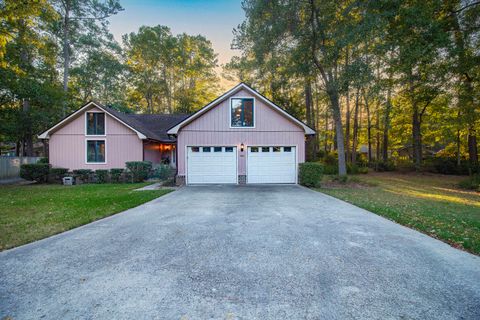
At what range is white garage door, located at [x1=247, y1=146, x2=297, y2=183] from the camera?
466 inches

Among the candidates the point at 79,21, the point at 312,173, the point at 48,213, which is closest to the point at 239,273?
the point at 48,213

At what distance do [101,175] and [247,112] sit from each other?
388 inches

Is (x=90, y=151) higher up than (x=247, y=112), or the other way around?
(x=247, y=112)

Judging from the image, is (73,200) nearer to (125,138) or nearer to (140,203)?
(140,203)

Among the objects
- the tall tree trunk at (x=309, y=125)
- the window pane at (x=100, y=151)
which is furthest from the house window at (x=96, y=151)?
the tall tree trunk at (x=309, y=125)

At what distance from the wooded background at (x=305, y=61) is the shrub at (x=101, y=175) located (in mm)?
6293

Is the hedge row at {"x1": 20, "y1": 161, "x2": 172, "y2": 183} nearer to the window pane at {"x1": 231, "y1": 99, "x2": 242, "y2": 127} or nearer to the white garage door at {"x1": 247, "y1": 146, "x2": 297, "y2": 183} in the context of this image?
the window pane at {"x1": 231, "y1": 99, "x2": 242, "y2": 127}

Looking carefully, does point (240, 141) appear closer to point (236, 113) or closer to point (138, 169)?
point (236, 113)

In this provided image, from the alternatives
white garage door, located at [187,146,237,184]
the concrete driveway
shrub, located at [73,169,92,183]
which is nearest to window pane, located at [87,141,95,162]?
shrub, located at [73,169,92,183]

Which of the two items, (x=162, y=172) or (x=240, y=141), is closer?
(x=240, y=141)

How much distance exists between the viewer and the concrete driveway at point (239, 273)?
2172 mm

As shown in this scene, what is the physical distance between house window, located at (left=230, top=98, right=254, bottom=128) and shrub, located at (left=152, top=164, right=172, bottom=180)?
5.32 m

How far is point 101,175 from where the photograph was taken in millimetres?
12969

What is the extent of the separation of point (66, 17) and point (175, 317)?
2544cm
